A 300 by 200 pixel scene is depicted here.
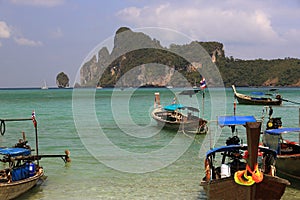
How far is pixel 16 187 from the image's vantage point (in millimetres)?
12320

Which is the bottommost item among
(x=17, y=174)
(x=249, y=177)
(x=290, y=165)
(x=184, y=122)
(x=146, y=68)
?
(x=17, y=174)

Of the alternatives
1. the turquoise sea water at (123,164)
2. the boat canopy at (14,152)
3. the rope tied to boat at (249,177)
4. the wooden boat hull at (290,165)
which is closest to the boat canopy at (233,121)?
the wooden boat hull at (290,165)

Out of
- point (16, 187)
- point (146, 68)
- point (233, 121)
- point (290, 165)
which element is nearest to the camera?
point (16, 187)

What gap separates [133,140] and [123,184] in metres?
11.4

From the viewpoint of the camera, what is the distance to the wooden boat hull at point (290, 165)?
13.7m

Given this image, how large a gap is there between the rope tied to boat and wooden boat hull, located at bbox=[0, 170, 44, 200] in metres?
6.90

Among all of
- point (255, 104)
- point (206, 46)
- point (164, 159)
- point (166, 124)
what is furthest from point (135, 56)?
point (164, 159)

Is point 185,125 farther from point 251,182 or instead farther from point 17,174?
point 251,182

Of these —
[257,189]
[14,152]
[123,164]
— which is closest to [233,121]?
[123,164]

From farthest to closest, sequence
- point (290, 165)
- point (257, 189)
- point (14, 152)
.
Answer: point (290, 165), point (14, 152), point (257, 189)

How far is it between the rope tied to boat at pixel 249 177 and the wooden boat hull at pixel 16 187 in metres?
6.90

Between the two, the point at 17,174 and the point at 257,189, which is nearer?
the point at 257,189

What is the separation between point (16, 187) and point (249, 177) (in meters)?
7.36

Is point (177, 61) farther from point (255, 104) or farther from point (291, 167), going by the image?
point (291, 167)
